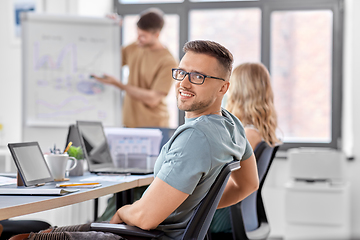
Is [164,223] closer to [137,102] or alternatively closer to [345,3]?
[137,102]

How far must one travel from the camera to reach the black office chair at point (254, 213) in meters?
1.69

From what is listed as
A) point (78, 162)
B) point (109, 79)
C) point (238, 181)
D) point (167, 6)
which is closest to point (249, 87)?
point (238, 181)

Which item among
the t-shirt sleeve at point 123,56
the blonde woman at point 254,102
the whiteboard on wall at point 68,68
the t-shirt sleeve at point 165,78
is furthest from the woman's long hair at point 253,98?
the t-shirt sleeve at point 123,56

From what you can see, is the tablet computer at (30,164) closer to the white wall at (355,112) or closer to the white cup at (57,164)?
the white cup at (57,164)

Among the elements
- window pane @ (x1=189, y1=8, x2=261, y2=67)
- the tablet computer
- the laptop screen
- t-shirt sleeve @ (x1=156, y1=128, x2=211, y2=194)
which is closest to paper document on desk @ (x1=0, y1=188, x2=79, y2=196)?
the tablet computer

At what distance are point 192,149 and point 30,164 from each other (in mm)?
709

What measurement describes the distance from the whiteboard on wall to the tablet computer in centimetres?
178

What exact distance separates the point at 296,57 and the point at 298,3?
1.67 ft

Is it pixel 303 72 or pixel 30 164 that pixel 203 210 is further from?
pixel 303 72

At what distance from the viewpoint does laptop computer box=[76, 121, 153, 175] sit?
200 cm

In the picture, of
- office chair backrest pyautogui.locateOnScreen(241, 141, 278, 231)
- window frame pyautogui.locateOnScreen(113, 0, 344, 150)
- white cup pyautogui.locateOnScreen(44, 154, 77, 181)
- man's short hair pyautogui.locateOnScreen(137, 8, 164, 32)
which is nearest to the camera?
white cup pyautogui.locateOnScreen(44, 154, 77, 181)

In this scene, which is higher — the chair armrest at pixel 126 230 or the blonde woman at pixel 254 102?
the blonde woman at pixel 254 102

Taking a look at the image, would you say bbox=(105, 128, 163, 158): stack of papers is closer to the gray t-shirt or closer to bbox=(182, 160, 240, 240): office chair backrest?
the gray t-shirt

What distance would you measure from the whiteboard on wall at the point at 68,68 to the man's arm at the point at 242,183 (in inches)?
80.5
